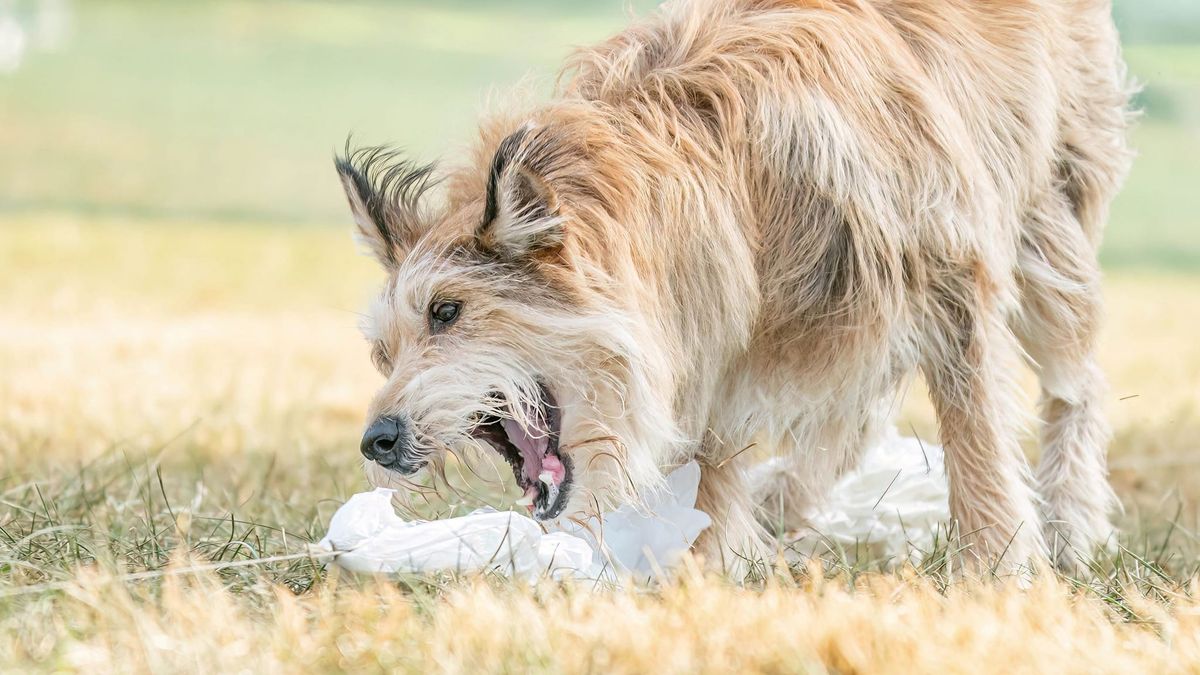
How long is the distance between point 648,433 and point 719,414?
14.8 inches

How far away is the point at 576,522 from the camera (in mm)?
3590

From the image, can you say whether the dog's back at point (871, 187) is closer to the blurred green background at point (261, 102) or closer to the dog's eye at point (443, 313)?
the dog's eye at point (443, 313)

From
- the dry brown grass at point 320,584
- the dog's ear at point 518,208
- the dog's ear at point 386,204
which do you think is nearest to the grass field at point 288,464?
the dry brown grass at point 320,584

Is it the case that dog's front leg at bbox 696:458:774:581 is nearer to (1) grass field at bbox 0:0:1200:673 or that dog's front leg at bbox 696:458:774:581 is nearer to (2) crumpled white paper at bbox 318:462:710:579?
(2) crumpled white paper at bbox 318:462:710:579

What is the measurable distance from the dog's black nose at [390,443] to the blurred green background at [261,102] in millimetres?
8042

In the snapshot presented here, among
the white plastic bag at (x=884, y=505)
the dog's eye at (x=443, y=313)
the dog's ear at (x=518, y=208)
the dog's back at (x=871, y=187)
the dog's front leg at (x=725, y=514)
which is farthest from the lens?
the white plastic bag at (x=884, y=505)

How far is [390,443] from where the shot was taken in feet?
11.0

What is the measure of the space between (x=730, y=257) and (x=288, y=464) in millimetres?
2410

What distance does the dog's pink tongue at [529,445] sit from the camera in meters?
3.50

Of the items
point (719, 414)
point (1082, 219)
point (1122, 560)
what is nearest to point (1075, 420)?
point (1082, 219)

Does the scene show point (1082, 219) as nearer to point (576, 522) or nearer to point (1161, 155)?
point (576, 522)

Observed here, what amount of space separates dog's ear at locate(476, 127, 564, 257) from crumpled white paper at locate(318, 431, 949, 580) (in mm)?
634

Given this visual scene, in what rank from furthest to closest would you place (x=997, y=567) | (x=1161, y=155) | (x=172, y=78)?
1. (x=172, y=78)
2. (x=1161, y=155)
3. (x=997, y=567)

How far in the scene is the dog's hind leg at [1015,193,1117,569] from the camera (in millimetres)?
4297
